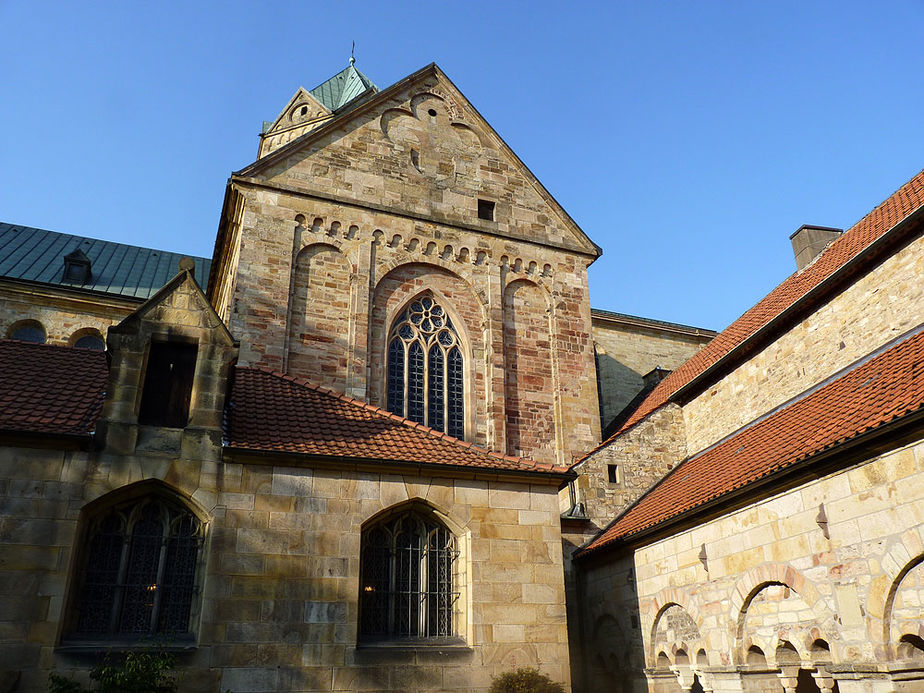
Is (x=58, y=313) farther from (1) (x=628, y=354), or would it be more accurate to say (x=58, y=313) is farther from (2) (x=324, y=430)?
(1) (x=628, y=354)

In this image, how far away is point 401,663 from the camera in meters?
9.77

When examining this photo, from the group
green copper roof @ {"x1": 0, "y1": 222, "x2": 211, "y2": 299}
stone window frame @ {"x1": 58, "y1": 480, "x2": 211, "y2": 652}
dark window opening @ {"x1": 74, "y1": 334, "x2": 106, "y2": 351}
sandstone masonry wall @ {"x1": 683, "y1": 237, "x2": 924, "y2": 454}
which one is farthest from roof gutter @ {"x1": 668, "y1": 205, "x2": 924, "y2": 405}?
dark window opening @ {"x1": 74, "y1": 334, "x2": 106, "y2": 351}

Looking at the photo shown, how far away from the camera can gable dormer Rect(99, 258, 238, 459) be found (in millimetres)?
9844

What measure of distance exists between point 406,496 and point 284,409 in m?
2.37

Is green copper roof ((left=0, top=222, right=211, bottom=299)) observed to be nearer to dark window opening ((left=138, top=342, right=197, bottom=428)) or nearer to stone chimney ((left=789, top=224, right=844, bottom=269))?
dark window opening ((left=138, top=342, right=197, bottom=428))

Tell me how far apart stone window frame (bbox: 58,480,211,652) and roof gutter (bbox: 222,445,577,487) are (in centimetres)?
97

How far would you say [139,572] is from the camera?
9.37m

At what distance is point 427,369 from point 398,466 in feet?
22.4

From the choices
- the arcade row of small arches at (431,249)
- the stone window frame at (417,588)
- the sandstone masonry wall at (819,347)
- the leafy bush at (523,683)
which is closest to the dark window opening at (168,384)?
the stone window frame at (417,588)

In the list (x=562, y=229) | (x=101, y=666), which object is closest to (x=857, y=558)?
(x=101, y=666)

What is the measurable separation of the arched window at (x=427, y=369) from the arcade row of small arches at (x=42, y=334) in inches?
435

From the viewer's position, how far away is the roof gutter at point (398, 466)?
32.9ft

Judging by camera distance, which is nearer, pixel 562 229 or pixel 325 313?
pixel 325 313

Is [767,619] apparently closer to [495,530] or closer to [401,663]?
[495,530]
